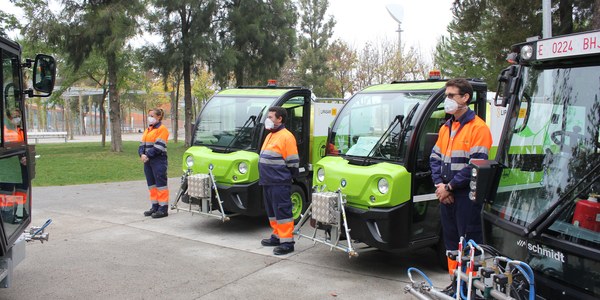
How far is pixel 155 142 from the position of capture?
8.55 m

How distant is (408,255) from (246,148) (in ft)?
9.43

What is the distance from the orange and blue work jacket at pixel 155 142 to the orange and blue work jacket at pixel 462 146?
17.0ft

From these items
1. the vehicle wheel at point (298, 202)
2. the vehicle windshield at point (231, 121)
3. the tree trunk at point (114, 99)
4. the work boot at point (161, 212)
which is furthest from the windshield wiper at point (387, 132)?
the tree trunk at point (114, 99)

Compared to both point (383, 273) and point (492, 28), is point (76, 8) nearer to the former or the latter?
point (492, 28)

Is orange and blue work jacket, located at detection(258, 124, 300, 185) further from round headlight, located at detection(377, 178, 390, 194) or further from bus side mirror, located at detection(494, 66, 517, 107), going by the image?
bus side mirror, located at detection(494, 66, 517, 107)

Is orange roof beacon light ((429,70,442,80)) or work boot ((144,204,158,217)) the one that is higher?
orange roof beacon light ((429,70,442,80))

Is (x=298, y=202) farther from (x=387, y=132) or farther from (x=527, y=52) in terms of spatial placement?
(x=527, y=52)

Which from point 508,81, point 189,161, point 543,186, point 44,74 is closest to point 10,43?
point 44,74

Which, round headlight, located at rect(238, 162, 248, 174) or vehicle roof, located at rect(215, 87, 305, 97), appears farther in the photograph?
vehicle roof, located at rect(215, 87, 305, 97)

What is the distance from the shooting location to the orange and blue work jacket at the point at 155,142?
855cm

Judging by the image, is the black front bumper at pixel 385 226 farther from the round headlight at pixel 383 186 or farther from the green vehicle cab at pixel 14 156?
the green vehicle cab at pixel 14 156

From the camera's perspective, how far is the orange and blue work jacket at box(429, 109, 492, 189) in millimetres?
4562

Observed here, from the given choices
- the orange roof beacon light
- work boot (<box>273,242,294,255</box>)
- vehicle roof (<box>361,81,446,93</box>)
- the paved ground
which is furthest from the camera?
work boot (<box>273,242,294,255</box>)

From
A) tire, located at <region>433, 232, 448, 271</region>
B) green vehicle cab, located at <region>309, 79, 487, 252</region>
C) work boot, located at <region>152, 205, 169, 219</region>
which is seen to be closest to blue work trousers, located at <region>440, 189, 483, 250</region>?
green vehicle cab, located at <region>309, 79, 487, 252</region>
